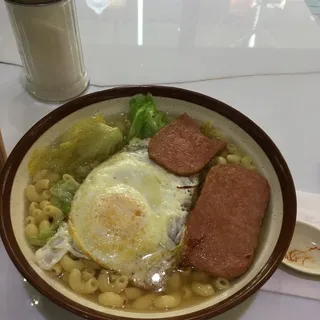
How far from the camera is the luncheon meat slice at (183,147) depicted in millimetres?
1346

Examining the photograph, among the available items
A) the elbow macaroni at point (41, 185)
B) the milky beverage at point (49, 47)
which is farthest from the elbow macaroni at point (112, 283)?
the milky beverage at point (49, 47)

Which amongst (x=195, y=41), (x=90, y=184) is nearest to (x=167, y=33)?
(x=195, y=41)

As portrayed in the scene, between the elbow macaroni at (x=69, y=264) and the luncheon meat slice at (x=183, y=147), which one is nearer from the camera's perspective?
the elbow macaroni at (x=69, y=264)

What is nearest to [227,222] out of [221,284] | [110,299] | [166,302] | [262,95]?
[221,284]

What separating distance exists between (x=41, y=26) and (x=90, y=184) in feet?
1.84

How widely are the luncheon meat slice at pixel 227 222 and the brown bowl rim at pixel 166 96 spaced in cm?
8

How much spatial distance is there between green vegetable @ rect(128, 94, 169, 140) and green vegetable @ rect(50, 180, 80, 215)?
0.87 ft

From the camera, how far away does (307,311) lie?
1.11 m

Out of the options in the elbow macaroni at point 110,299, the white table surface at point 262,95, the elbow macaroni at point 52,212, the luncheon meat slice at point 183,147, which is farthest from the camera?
the white table surface at point 262,95

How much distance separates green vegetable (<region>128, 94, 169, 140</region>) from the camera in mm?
1399

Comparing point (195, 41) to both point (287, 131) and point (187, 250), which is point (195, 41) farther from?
point (187, 250)

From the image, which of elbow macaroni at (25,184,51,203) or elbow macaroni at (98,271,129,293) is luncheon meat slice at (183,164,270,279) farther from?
elbow macaroni at (25,184,51,203)

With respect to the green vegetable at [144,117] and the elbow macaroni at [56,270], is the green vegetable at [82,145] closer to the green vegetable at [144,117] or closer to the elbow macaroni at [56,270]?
the green vegetable at [144,117]

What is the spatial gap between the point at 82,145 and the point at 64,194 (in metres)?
0.19
